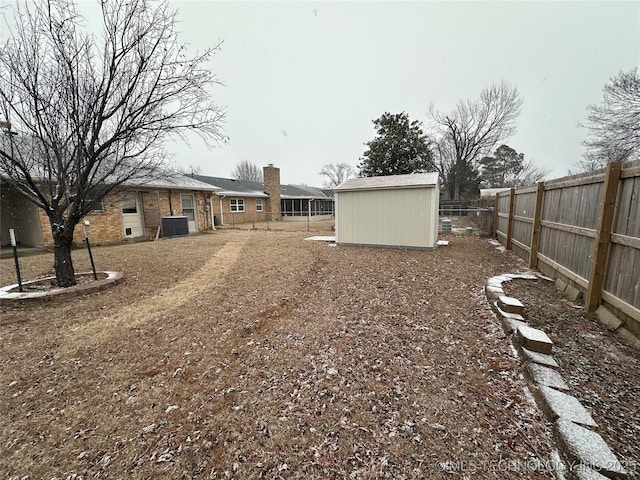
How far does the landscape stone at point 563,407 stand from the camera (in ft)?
5.70

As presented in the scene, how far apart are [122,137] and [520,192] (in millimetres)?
9154

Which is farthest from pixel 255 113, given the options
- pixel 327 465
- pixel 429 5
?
pixel 327 465

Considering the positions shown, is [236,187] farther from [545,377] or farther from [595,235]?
[545,377]

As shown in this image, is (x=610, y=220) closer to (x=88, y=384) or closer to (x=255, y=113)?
(x=88, y=384)

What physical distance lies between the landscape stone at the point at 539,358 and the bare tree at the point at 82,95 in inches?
228

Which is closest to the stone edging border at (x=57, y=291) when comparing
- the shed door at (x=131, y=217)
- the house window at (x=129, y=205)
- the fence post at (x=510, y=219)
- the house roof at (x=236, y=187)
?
the shed door at (x=131, y=217)

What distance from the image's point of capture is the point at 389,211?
318 inches

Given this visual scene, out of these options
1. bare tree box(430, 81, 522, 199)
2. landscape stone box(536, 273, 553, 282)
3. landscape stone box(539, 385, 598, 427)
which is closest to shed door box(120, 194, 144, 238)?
landscape stone box(539, 385, 598, 427)

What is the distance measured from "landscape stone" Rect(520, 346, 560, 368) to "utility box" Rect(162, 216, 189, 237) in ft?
41.9

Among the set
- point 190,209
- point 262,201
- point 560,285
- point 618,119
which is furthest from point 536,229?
point 262,201

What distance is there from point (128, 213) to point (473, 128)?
2760 cm

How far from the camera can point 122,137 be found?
471cm

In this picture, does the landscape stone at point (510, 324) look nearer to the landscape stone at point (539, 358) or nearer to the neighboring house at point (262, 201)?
the landscape stone at point (539, 358)

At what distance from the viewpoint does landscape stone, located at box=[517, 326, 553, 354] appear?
8.04 ft
